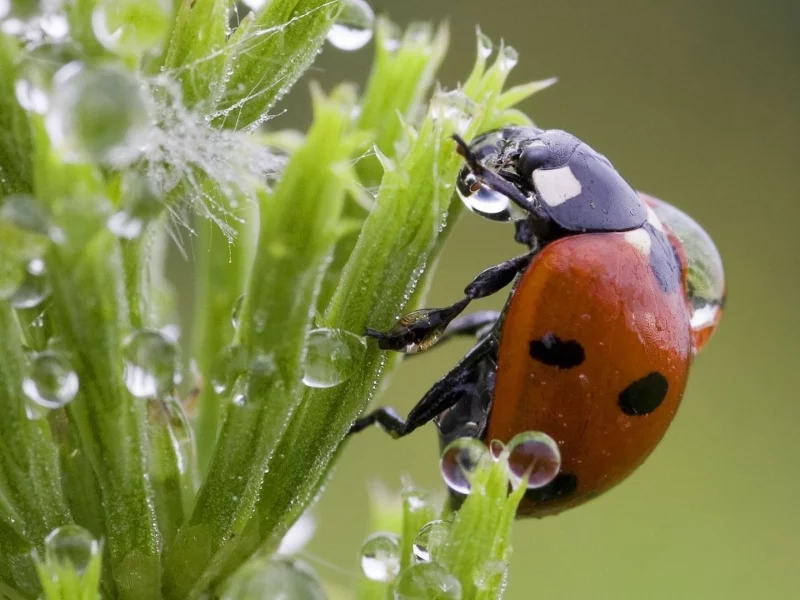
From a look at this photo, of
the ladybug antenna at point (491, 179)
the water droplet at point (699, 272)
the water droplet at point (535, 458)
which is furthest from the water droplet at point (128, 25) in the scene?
the water droplet at point (699, 272)

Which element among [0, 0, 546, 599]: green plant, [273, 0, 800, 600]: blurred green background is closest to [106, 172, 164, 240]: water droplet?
[0, 0, 546, 599]: green plant

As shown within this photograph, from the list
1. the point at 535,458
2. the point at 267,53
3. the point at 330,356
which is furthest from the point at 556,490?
Result: the point at 267,53

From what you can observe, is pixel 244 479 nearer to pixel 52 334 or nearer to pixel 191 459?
pixel 191 459

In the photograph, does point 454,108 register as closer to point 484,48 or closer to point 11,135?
point 484,48

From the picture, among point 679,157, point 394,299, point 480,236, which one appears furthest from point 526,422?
point 679,157

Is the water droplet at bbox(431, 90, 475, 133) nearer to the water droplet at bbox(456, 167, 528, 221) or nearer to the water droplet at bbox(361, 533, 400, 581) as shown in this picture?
the water droplet at bbox(456, 167, 528, 221)

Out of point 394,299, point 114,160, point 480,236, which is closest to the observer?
point 114,160

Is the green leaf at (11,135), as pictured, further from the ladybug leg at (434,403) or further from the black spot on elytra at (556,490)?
the black spot on elytra at (556,490)
